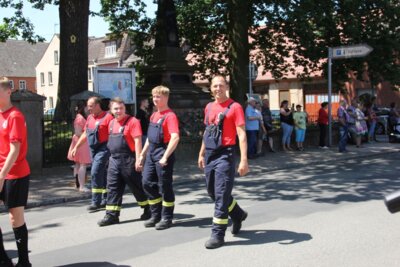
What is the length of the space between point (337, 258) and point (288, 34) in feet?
55.3

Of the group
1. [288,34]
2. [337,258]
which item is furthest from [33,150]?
[288,34]

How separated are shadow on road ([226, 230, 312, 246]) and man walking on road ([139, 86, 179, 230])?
1058mm

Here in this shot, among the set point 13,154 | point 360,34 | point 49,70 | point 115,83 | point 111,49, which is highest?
point 111,49

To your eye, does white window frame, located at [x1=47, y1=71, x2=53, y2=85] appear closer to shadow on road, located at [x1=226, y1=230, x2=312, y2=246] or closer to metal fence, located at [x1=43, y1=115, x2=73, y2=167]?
metal fence, located at [x1=43, y1=115, x2=73, y2=167]

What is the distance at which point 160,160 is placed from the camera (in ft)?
21.0

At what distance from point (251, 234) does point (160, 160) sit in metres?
1.43

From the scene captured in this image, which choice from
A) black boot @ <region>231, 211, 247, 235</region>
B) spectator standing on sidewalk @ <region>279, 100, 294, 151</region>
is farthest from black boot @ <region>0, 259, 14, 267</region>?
spectator standing on sidewalk @ <region>279, 100, 294, 151</region>

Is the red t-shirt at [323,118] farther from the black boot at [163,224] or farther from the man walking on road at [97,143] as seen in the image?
the black boot at [163,224]

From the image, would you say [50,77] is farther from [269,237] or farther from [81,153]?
[269,237]

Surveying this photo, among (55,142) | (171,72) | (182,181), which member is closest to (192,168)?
(182,181)

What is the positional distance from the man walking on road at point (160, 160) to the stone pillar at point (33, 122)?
6031 mm

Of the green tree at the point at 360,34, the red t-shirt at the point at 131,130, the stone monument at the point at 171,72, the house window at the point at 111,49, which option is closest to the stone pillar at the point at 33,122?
the stone monument at the point at 171,72

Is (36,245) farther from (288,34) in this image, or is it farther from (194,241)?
(288,34)

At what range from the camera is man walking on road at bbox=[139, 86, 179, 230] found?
651cm
